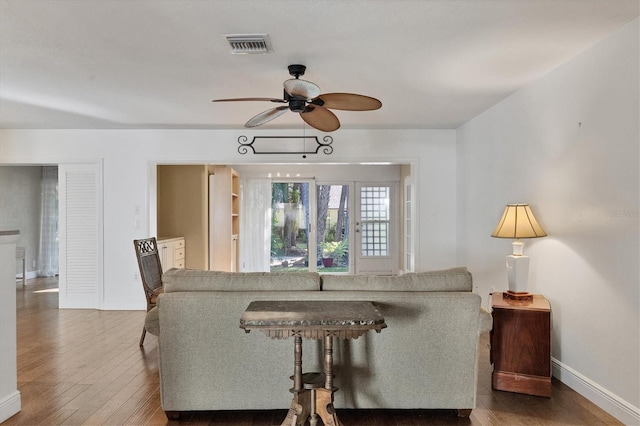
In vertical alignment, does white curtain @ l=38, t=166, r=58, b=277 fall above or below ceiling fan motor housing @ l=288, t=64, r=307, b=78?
below

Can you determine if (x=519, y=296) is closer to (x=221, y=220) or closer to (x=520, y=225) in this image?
(x=520, y=225)

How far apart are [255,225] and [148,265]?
4.07 m

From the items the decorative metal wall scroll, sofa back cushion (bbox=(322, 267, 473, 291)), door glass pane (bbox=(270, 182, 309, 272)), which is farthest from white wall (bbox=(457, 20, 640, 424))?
door glass pane (bbox=(270, 182, 309, 272))

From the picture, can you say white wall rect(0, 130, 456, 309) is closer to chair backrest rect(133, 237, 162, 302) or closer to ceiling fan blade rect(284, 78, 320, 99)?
chair backrest rect(133, 237, 162, 302)

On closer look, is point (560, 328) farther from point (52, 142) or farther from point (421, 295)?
point (52, 142)

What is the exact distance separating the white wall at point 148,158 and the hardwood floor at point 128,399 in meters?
1.60

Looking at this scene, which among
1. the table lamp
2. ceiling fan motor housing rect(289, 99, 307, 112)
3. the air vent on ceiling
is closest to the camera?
the air vent on ceiling

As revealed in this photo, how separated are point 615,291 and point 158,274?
12.7ft

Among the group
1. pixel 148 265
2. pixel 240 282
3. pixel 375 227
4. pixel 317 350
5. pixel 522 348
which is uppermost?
pixel 375 227

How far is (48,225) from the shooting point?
8.59 meters

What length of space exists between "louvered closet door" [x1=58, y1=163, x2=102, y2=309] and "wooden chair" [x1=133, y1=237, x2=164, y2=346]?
1.69m

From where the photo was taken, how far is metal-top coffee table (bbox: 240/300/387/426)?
6.40 ft

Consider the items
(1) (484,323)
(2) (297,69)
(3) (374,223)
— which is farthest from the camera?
(3) (374,223)

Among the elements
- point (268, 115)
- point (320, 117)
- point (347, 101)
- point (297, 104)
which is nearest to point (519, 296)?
point (347, 101)
